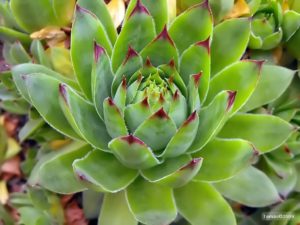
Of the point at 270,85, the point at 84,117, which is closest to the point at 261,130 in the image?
the point at 270,85

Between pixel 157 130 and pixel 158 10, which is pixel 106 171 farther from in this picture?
pixel 158 10

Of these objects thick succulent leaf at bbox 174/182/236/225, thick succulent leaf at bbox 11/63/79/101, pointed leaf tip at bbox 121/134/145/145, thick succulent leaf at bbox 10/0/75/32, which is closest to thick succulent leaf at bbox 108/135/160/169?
pointed leaf tip at bbox 121/134/145/145

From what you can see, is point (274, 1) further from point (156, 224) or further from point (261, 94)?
point (156, 224)

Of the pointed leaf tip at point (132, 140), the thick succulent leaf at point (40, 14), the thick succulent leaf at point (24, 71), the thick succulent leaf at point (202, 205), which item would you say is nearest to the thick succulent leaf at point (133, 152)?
the pointed leaf tip at point (132, 140)

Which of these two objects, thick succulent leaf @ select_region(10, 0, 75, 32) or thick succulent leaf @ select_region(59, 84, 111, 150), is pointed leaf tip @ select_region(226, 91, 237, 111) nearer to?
thick succulent leaf @ select_region(59, 84, 111, 150)

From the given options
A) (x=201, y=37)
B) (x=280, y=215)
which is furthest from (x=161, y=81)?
(x=280, y=215)
